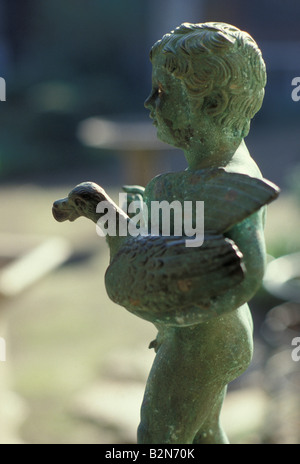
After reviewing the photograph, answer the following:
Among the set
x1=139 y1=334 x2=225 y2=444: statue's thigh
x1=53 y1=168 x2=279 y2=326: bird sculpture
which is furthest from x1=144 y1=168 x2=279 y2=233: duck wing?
x1=139 y1=334 x2=225 y2=444: statue's thigh

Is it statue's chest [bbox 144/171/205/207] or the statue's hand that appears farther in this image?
the statue's hand

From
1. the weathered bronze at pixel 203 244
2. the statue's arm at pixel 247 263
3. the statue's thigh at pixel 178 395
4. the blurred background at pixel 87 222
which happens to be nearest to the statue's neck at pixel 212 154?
the weathered bronze at pixel 203 244

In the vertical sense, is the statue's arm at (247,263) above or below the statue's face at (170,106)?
below

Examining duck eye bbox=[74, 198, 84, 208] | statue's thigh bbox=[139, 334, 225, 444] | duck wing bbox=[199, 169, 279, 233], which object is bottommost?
statue's thigh bbox=[139, 334, 225, 444]

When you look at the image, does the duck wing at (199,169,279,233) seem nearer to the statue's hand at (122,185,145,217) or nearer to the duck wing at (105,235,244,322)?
the duck wing at (105,235,244,322)

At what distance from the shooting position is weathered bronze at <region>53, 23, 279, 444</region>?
2.38 ft

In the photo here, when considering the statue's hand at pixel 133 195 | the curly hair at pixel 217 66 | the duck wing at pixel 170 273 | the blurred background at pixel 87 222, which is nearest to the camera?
the duck wing at pixel 170 273

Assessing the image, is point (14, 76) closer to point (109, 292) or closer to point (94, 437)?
point (94, 437)

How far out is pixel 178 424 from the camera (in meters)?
0.90

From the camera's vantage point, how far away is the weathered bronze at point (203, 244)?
0.73 meters

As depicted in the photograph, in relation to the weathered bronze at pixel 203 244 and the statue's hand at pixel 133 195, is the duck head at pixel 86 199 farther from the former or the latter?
the statue's hand at pixel 133 195

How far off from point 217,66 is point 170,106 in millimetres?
91

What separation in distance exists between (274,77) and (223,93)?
8381 mm

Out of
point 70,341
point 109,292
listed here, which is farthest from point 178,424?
point 70,341
